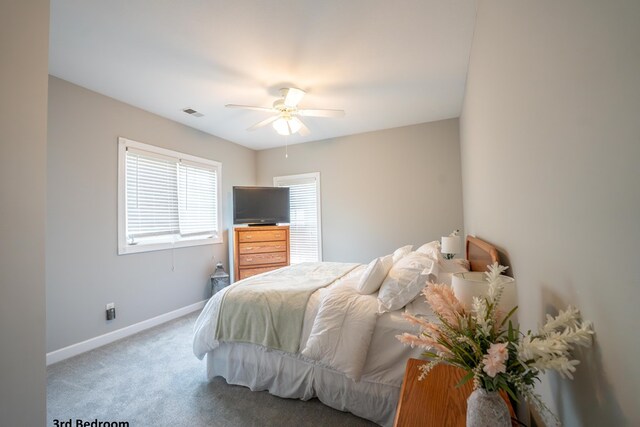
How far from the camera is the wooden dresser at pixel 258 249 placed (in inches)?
160

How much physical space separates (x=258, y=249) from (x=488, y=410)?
12.5 ft

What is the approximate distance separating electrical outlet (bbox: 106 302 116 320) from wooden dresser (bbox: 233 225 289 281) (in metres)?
1.48

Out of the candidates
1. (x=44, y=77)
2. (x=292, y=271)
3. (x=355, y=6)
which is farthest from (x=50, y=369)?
(x=355, y=6)

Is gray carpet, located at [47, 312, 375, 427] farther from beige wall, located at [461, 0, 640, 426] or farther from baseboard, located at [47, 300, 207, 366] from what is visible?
beige wall, located at [461, 0, 640, 426]

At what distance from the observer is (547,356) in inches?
20.9

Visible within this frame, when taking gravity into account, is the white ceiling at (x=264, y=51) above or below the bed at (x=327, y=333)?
above

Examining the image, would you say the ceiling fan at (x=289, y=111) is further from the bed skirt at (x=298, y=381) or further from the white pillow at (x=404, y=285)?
the bed skirt at (x=298, y=381)

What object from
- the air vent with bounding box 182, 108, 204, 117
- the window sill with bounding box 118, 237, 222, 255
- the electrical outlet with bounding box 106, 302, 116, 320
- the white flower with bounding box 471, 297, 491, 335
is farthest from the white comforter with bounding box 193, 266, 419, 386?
the air vent with bounding box 182, 108, 204, 117

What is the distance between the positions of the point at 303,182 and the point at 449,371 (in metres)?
4.01

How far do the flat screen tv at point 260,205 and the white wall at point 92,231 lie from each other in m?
1.17

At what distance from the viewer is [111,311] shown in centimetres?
291

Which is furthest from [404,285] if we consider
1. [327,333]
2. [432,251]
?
[432,251]

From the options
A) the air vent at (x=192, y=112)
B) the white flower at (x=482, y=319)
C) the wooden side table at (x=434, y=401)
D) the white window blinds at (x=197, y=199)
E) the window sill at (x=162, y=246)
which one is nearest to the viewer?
the white flower at (x=482, y=319)

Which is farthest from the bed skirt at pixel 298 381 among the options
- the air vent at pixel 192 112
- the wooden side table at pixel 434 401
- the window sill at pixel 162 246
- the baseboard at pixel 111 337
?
the air vent at pixel 192 112
